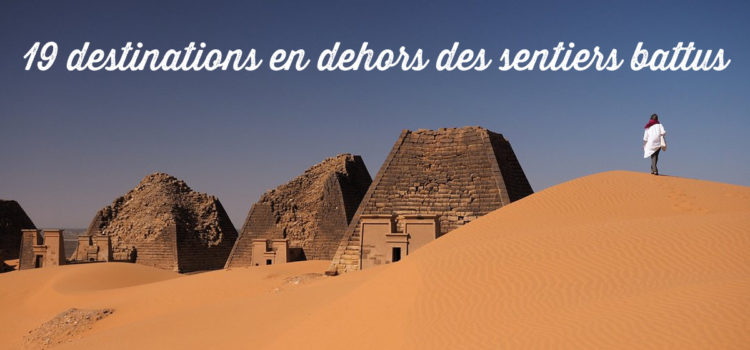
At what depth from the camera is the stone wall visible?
132 ft

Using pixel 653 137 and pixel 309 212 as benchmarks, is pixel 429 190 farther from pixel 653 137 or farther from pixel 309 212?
pixel 309 212

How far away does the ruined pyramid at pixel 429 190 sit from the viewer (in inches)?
717

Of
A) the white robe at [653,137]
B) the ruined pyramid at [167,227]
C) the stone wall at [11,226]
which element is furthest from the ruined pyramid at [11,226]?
the white robe at [653,137]

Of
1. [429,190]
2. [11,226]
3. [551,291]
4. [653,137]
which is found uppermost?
[653,137]

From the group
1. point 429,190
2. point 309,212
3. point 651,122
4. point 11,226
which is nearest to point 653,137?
point 651,122

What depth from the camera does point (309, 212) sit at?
3016 cm

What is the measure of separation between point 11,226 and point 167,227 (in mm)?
16724

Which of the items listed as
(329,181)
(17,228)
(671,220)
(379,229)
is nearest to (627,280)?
(671,220)

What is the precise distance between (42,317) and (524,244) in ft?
51.5

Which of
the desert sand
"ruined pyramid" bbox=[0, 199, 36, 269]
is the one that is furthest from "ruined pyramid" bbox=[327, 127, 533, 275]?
"ruined pyramid" bbox=[0, 199, 36, 269]

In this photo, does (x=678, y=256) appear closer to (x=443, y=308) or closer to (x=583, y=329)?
(x=583, y=329)

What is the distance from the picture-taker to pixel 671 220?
28.0 feet

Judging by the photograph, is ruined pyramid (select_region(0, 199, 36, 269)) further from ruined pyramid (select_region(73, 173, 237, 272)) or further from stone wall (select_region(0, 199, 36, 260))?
ruined pyramid (select_region(73, 173, 237, 272))

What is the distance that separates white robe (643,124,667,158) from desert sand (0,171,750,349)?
0.71 meters
